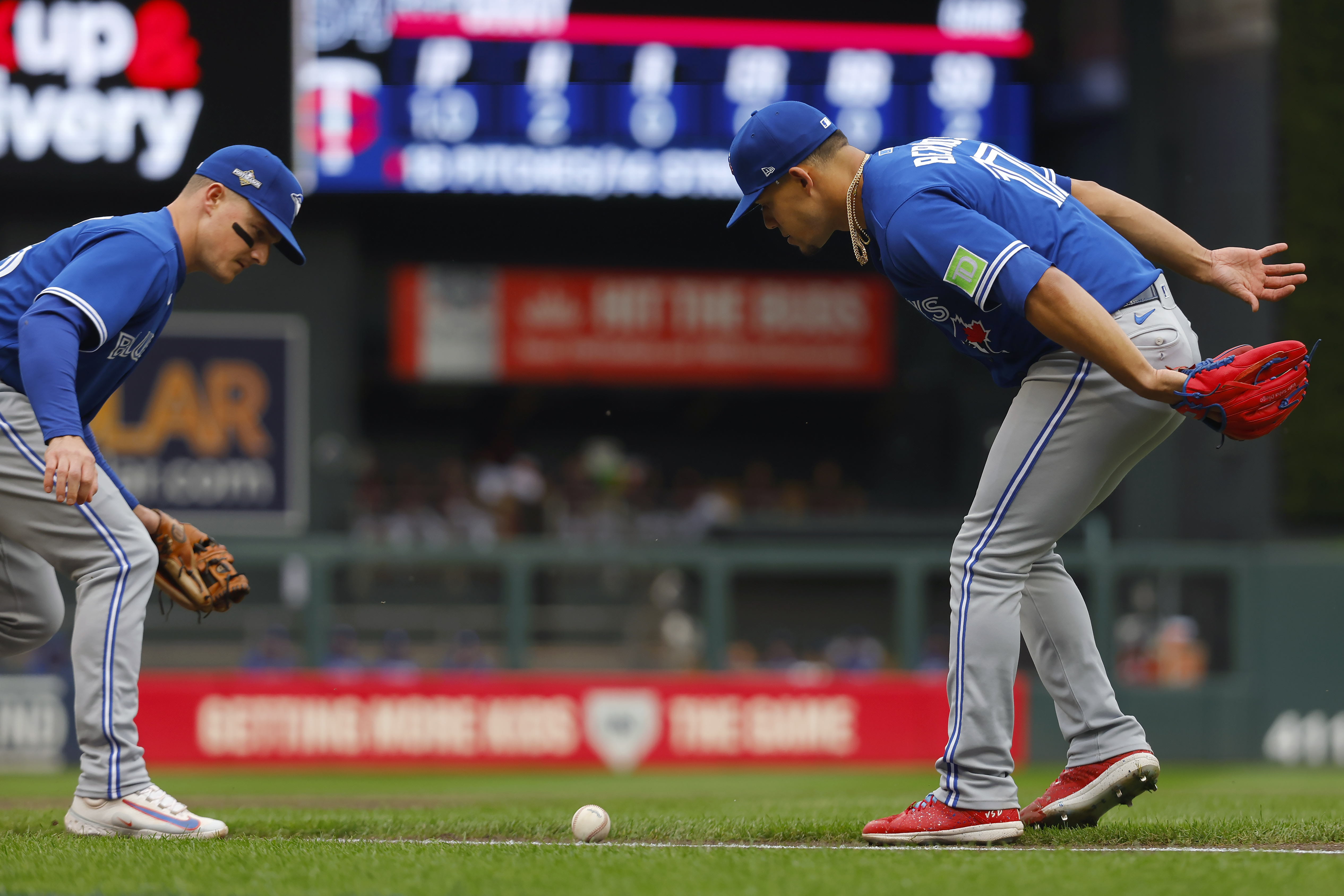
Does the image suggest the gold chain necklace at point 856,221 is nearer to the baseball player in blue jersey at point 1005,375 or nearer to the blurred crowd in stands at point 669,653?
the baseball player in blue jersey at point 1005,375

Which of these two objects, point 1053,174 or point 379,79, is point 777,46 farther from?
point 1053,174

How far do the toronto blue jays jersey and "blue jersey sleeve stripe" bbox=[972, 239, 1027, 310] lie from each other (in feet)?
5.89

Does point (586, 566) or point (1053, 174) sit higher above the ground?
point (1053, 174)

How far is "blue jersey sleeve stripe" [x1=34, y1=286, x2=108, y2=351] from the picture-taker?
3162 millimetres

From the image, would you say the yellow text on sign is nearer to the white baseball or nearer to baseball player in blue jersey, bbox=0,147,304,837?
baseball player in blue jersey, bbox=0,147,304,837

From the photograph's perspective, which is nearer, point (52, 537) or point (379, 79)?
point (52, 537)

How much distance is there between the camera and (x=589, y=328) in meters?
17.0

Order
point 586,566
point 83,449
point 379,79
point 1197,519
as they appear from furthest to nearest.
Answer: point 1197,519
point 379,79
point 586,566
point 83,449

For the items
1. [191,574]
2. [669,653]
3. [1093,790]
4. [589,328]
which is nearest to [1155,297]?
[1093,790]

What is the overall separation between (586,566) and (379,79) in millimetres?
4980

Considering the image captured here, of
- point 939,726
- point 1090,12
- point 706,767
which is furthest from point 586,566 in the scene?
point 1090,12

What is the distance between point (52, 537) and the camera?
333 cm

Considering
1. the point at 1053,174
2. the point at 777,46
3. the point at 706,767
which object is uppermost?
the point at 777,46

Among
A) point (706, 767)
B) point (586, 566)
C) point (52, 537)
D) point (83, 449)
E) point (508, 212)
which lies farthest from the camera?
point (508, 212)
